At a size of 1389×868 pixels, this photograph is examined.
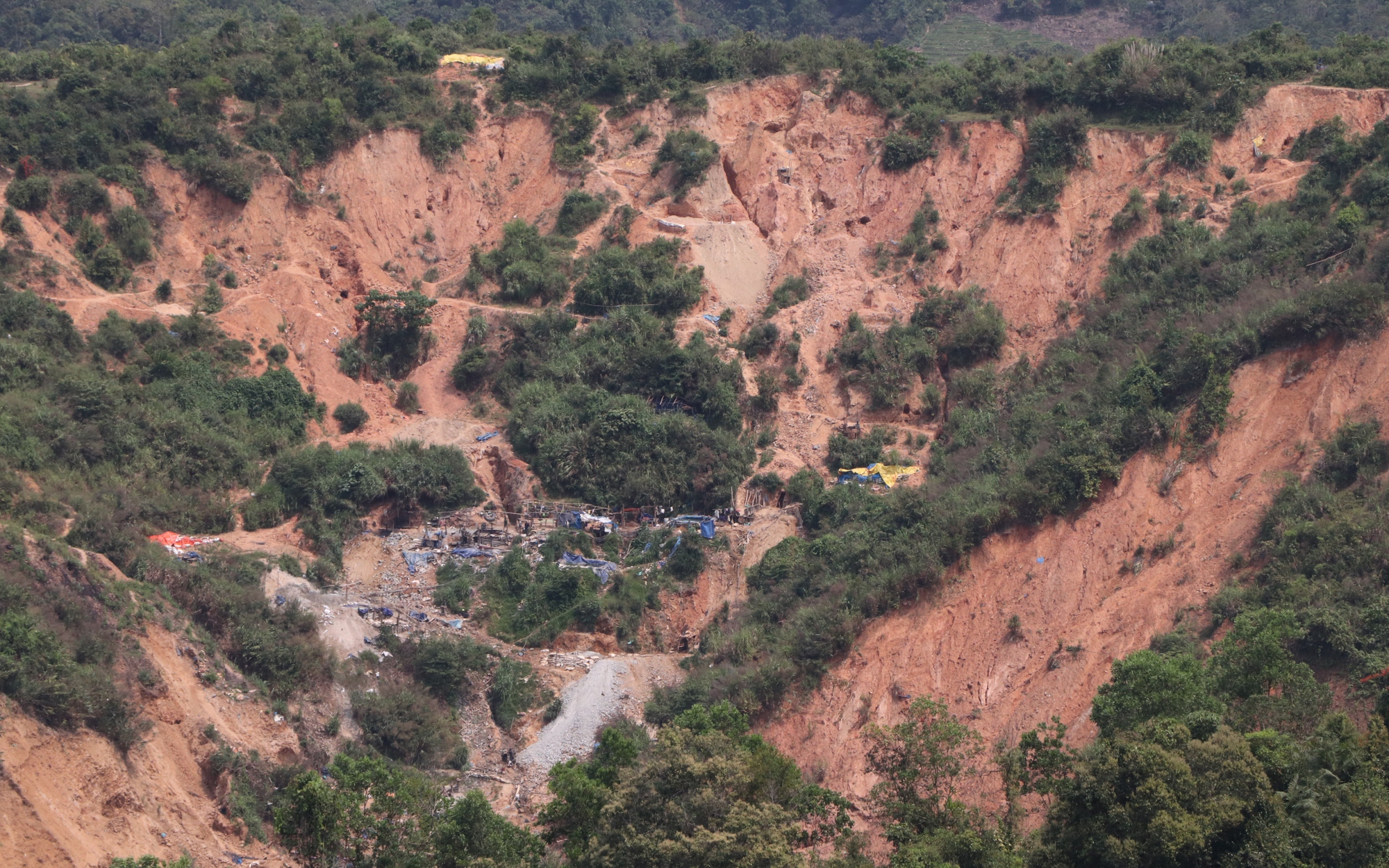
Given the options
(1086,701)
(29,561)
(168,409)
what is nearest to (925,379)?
(1086,701)

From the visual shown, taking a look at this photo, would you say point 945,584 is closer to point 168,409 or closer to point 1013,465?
point 1013,465

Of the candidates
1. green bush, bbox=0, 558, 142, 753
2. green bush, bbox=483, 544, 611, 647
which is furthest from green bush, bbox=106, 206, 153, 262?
green bush, bbox=0, 558, 142, 753

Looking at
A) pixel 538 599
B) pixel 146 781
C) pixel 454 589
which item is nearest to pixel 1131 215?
pixel 538 599

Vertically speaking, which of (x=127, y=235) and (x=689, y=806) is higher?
(x=127, y=235)

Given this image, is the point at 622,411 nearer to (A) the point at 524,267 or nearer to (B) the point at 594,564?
(B) the point at 594,564

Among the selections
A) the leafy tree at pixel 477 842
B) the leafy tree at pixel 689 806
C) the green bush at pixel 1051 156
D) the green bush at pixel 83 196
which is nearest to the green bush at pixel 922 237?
the green bush at pixel 1051 156

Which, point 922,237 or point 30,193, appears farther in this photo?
point 922,237
